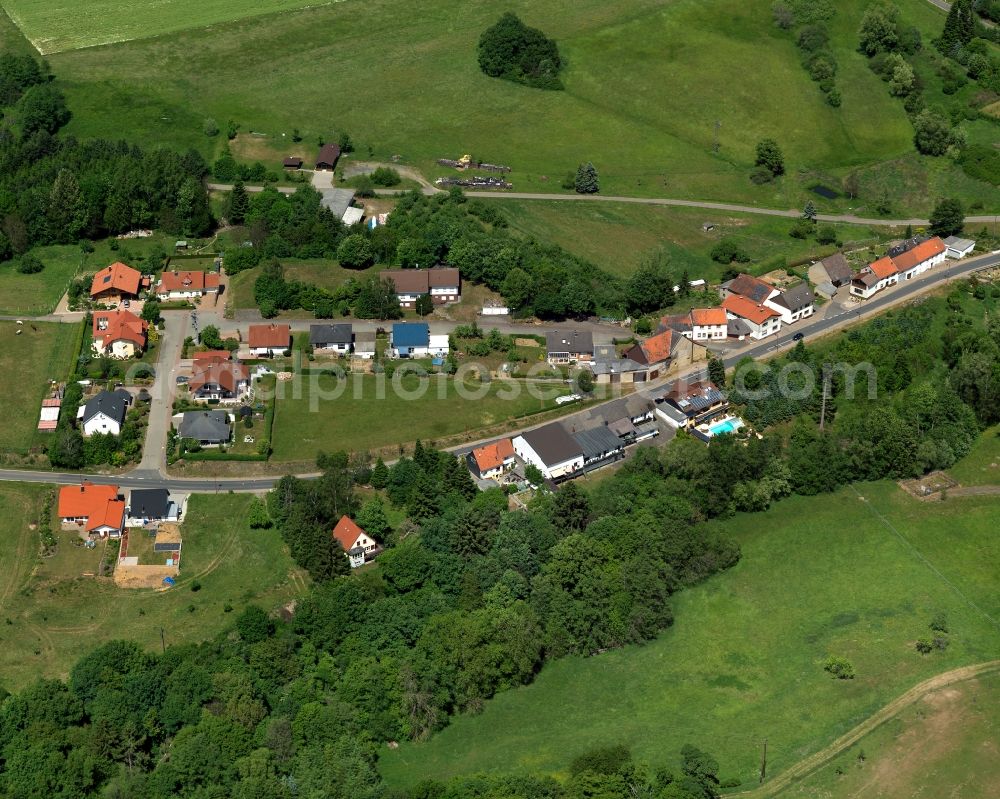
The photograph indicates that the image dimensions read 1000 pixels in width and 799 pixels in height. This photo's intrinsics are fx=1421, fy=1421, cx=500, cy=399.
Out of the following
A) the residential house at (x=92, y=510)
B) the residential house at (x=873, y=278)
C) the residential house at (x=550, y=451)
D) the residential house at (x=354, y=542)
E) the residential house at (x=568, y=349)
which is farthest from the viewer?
the residential house at (x=873, y=278)

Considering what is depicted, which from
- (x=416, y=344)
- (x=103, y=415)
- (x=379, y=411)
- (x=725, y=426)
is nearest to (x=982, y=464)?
(x=725, y=426)

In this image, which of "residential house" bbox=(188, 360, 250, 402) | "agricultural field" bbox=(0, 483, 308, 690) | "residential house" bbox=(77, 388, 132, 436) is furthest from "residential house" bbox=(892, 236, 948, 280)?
"residential house" bbox=(77, 388, 132, 436)

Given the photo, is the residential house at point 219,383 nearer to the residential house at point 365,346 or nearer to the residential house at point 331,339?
the residential house at point 331,339

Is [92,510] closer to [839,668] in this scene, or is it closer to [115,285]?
[115,285]

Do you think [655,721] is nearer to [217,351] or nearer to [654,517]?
[654,517]

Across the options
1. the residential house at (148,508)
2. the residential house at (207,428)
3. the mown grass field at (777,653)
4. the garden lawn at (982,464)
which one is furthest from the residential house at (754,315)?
the residential house at (148,508)

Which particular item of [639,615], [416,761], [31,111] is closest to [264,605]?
[416,761]

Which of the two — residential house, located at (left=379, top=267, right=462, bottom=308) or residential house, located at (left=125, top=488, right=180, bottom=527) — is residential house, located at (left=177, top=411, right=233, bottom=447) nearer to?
residential house, located at (left=125, top=488, right=180, bottom=527)
